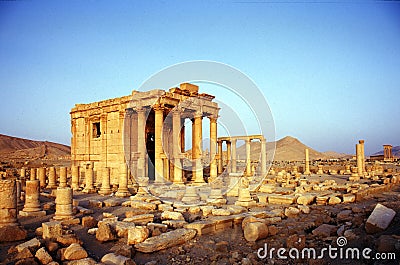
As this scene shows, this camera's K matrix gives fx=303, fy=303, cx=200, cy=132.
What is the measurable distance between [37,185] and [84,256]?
624cm

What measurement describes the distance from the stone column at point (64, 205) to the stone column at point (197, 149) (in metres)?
10.9

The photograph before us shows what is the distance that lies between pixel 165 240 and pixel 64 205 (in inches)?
181

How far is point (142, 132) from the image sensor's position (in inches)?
806

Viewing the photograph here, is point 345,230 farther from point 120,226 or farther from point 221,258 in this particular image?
point 120,226

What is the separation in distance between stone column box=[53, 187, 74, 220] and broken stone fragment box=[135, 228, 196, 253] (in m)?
4.13

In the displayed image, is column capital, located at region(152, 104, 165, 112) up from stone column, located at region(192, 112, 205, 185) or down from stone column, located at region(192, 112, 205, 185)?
up

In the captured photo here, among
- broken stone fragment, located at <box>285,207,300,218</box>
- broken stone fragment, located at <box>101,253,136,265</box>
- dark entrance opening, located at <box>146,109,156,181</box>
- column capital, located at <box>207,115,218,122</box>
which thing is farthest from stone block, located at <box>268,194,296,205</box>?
dark entrance opening, located at <box>146,109,156,181</box>

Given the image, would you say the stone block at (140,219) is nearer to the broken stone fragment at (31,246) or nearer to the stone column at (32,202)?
the broken stone fragment at (31,246)

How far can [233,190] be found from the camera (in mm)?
15688

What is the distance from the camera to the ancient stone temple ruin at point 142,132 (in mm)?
19875

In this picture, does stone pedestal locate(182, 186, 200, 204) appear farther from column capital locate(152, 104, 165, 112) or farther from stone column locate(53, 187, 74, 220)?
column capital locate(152, 104, 165, 112)

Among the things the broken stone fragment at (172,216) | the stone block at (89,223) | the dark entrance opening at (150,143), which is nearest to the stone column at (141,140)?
the dark entrance opening at (150,143)

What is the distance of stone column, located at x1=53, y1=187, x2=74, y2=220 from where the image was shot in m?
9.44

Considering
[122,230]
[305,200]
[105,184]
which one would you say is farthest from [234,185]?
→ [122,230]
